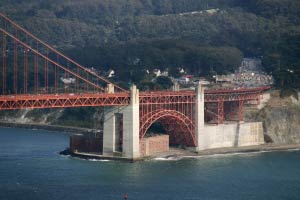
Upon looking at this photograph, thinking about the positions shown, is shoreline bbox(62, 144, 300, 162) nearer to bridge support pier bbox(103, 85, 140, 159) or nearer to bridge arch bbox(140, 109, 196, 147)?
bridge support pier bbox(103, 85, 140, 159)

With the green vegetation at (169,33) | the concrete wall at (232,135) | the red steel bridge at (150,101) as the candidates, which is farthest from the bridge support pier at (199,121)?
the green vegetation at (169,33)

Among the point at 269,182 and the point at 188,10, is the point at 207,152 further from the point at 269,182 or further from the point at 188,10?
the point at 188,10

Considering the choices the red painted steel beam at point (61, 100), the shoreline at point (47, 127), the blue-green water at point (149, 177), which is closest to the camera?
the blue-green water at point (149, 177)

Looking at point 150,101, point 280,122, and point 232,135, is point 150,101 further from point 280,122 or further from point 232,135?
point 280,122

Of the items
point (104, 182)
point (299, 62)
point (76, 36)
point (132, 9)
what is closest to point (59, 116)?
point (299, 62)

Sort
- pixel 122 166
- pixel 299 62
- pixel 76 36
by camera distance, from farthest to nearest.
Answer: pixel 76 36
pixel 299 62
pixel 122 166

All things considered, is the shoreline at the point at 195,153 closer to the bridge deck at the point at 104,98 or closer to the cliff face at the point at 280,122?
the cliff face at the point at 280,122
